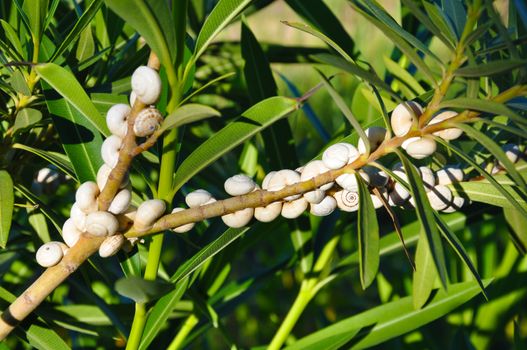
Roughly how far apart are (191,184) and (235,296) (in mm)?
165

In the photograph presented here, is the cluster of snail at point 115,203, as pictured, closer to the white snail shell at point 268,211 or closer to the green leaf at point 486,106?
the white snail shell at point 268,211

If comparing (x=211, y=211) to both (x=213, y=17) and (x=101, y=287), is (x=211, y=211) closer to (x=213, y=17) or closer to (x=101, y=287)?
(x=213, y=17)

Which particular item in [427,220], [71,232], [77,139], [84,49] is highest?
[84,49]

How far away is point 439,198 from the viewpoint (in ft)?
1.84

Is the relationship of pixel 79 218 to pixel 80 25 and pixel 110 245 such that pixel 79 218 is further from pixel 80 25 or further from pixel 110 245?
pixel 80 25

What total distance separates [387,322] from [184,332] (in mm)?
241

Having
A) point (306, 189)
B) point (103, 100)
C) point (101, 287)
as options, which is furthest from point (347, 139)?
point (101, 287)

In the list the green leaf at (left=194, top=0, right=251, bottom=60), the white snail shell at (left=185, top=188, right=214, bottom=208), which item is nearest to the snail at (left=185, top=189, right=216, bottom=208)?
the white snail shell at (left=185, top=188, right=214, bottom=208)

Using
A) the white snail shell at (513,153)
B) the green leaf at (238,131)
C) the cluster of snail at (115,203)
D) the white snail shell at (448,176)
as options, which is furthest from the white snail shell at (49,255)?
the white snail shell at (513,153)

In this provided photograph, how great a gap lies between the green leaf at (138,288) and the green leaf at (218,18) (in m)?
0.17

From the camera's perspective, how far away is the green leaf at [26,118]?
60 cm

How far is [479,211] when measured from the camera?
891 mm

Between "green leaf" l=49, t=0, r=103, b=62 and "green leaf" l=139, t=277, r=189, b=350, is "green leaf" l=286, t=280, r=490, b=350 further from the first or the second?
"green leaf" l=49, t=0, r=103, b=62

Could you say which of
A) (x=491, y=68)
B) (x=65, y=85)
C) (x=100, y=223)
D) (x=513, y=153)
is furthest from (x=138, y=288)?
(x=513, y=153)
